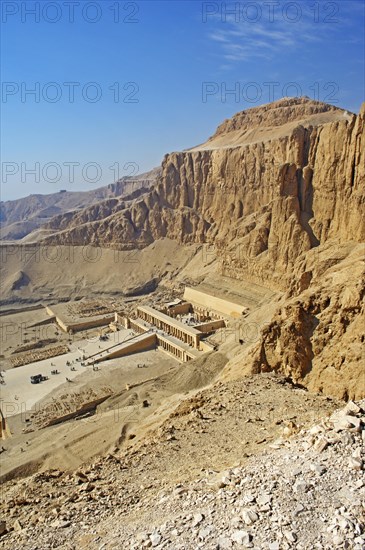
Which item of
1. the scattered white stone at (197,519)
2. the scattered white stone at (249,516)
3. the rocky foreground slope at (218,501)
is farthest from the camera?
the scattered white stone at (197,519)

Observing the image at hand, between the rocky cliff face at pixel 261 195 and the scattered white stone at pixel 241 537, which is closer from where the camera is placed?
the scattered white stone at pixel 241 537

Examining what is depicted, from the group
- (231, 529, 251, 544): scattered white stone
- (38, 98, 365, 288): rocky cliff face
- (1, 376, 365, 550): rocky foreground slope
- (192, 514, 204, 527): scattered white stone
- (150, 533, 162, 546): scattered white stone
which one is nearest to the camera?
(231, 529, 251, 544): scattered white stone

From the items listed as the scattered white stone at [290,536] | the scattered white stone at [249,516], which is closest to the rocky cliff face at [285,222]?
the scattered white stone at [249,516]

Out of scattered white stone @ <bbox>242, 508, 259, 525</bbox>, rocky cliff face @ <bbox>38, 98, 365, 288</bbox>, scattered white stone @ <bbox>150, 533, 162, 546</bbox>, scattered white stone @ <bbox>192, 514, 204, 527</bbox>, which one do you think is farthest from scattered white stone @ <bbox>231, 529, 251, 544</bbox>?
rocky cliff face @ <bbox>38, 98, 365, 288</bbox>

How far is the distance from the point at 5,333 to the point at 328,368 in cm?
5292

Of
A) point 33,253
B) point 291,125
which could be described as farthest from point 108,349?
point 291,125

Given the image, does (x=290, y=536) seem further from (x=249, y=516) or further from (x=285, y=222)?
(x=285, y=222)

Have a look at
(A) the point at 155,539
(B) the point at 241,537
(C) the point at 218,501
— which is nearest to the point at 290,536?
(B) the point at 241,537

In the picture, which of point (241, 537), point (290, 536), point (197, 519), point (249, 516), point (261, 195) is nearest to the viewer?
point (290, 536)

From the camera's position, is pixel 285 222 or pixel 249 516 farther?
pixel 285 222

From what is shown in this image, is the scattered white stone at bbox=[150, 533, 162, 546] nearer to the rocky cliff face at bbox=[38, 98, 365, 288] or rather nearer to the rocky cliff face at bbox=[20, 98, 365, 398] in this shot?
the rocky cliff face at bbox=[20, 98, 365, 398]

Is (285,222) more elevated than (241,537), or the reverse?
(285,222)

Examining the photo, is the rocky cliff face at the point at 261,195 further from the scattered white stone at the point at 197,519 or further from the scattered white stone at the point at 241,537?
the scattered white stone at the point at 241,537

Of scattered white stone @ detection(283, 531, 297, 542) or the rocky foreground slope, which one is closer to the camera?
scattered white stone @ detection(283, 531, 297, 542)
